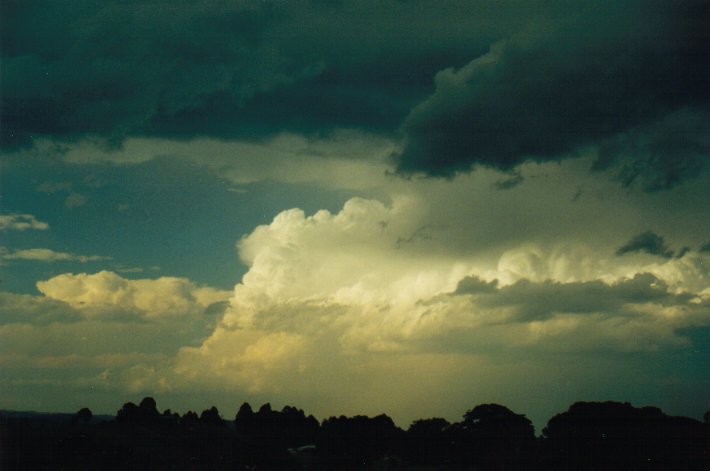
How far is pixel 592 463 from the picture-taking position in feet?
272

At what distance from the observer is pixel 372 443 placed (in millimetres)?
102312

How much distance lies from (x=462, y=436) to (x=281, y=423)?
3487cm

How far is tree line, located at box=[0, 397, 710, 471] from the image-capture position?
7831 centimetres

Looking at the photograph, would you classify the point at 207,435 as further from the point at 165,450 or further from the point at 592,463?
the point at 592,463

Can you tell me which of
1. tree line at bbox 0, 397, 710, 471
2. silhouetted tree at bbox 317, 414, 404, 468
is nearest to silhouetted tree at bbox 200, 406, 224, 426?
tree line at bbox 0, 397, 710, 471

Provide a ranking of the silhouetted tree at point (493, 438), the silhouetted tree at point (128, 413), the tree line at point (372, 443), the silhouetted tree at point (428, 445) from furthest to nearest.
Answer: the silhouetted tree at point (128, 413), the silhouetted tree at point (428, 445), the silhouetted tree at point (493, 438), the tree line at point (372, 443)

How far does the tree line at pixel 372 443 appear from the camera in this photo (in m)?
78.3

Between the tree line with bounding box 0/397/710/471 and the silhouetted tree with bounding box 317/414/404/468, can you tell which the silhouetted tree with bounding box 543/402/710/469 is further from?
the silhouetted tree with bounding box 317/414/404/468

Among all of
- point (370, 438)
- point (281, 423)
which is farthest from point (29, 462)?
point (281, 423)

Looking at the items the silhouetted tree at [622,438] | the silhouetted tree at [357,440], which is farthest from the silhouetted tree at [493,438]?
the silhouetted tree at [357,440]

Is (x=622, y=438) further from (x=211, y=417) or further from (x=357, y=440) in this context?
(x=211, y=417)

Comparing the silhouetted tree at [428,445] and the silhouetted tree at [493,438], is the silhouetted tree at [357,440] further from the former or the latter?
the silhouetted tree at [493,438]

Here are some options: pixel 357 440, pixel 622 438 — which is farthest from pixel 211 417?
pixel 622 438

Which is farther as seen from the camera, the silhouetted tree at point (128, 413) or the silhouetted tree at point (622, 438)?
the silhouetted tree at point (128, 413)
